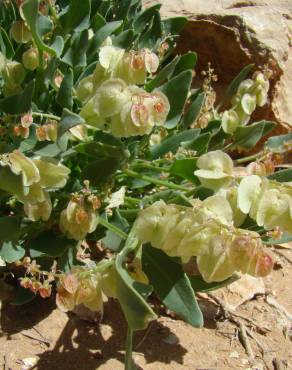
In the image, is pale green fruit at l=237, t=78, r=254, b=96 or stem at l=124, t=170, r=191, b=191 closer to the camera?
stem at l=124, t=170, r=191, b=191

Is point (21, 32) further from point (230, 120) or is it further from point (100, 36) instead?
point (230, 120)

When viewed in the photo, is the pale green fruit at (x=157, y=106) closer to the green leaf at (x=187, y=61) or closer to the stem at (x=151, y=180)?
the stem at (x=151, y=180)

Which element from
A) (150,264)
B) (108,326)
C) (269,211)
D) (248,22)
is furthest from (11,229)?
(248,22)

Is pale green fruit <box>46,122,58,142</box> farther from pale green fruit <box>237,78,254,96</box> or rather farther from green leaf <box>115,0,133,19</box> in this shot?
green leaf <box>115,0,133,19</box>

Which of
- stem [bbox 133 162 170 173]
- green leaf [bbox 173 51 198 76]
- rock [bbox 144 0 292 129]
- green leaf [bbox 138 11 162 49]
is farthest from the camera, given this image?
rock [bbox 144 0 292 129]

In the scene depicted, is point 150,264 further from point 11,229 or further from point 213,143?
point 213,143

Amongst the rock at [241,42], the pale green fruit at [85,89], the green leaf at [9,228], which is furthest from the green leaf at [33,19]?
the rock at [241,42]

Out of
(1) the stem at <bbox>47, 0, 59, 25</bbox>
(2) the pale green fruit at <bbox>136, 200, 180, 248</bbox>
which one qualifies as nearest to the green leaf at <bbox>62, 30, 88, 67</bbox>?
(1) the stem at <bbox>47, 0, 59, 25</bbox>
